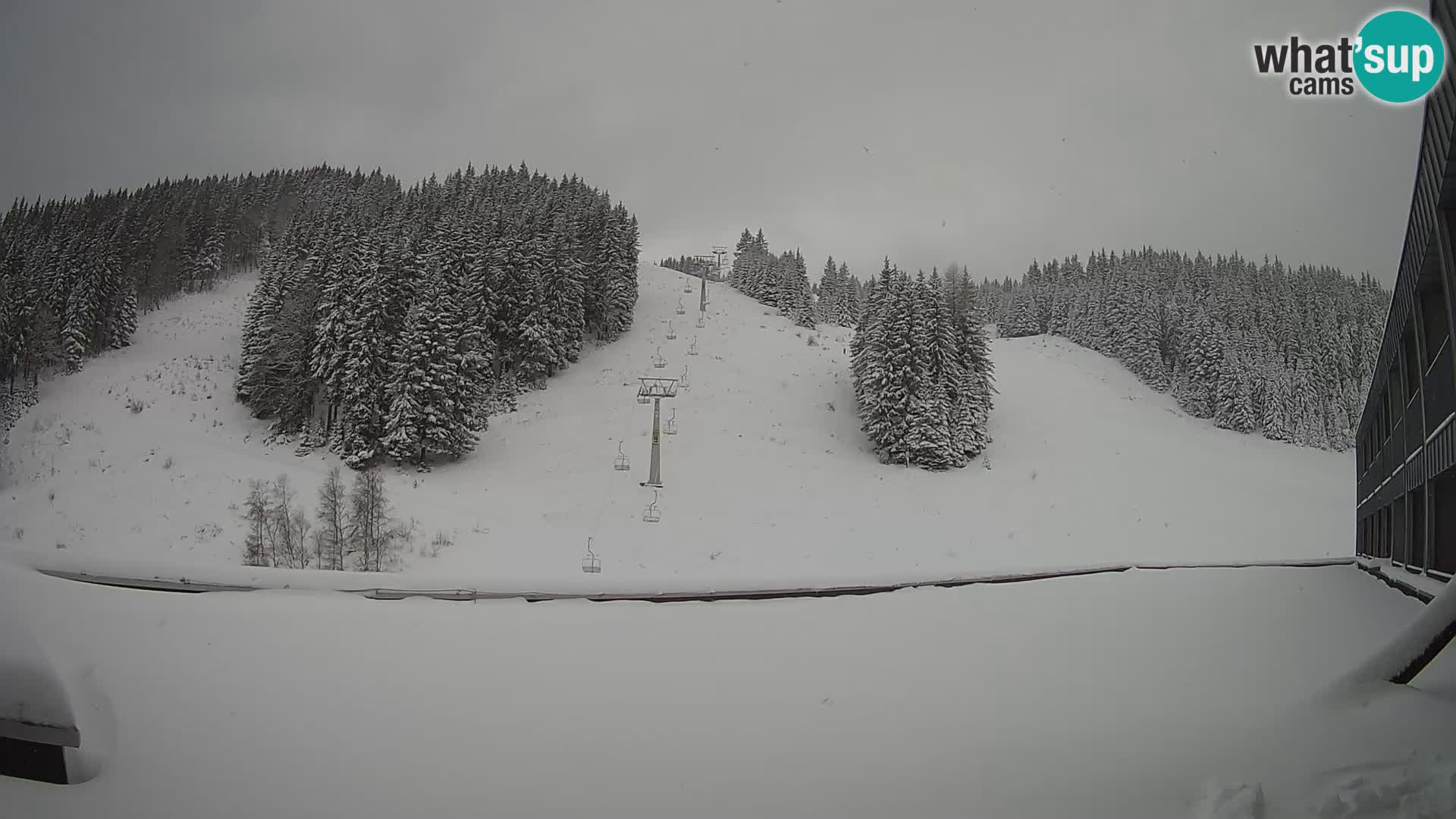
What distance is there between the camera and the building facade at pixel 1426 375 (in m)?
5.19

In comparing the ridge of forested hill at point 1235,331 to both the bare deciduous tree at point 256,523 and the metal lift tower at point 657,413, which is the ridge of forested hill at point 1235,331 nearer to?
the metal lift tower at point 657,413

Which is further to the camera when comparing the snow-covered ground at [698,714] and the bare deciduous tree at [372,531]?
the bare deciduous tree at [372,531]

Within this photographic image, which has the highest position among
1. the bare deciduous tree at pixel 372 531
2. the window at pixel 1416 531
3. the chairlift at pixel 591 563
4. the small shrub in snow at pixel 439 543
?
the window at pixel 1416 531

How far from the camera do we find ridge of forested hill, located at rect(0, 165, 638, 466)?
23.6ft

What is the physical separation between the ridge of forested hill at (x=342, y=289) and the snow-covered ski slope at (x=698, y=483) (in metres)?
1.02

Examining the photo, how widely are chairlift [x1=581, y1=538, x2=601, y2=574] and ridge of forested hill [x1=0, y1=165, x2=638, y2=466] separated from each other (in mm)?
10386

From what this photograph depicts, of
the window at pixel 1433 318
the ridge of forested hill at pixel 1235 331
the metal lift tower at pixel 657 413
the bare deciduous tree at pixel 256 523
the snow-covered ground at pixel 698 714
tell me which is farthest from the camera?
the ridge of forested hill at pixel 1235 331

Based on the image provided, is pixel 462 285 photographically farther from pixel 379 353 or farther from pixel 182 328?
pixel 182 328

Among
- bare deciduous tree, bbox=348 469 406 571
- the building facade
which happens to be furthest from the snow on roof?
bare deciduous tree, bbox=348 469 406 571

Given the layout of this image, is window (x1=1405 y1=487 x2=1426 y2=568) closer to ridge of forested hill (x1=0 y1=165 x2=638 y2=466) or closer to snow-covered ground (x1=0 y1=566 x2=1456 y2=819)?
snow-covered ground (x1=0 y1=566 x2=1456 y2=819)

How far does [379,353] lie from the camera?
Result: 24.2 meters

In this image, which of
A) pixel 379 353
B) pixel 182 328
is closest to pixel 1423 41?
pixel 182 328

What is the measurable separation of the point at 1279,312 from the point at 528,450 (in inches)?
2126

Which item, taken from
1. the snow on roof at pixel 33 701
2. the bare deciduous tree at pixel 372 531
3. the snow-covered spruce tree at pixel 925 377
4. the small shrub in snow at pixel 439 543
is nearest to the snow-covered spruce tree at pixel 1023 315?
the snow-covered spruce tree at pixel 925 377
